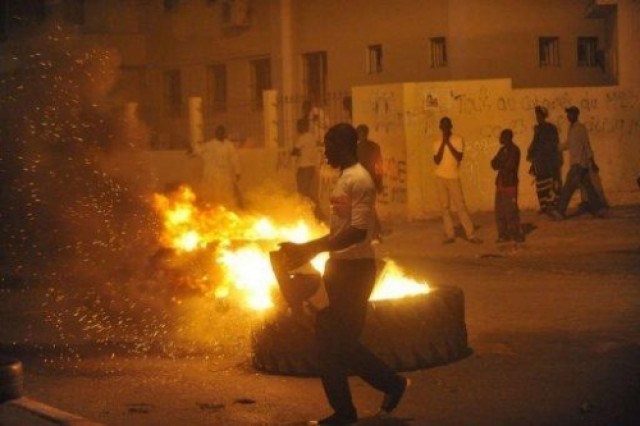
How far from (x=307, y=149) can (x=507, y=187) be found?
234 inches

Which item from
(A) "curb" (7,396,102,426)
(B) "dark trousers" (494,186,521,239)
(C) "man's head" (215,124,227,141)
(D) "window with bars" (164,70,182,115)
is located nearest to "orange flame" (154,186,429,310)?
(A) "curb" (7,396,102,426)

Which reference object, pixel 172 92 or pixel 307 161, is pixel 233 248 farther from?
pixel 172 92

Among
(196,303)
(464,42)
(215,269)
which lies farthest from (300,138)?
(215,269)

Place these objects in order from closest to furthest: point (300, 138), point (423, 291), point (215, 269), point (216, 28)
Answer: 1. point (423, 291)
2. point (215, 269)
3. point (300, 138)
4. point (216, 28)

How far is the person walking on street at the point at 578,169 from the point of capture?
18.7 m

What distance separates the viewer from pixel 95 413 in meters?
7.95

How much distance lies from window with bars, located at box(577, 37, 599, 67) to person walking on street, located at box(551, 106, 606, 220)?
11463 mm

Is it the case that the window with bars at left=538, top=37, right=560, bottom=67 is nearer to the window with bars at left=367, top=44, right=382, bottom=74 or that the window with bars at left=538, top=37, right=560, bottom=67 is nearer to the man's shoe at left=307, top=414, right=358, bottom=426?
the window with bars at left=367, top=44, right=382, bottom=74

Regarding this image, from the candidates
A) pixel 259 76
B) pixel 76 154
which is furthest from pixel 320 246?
pixel 259 76

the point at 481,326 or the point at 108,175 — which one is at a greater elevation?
the point at 108,175

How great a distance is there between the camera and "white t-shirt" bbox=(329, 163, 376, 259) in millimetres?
7211

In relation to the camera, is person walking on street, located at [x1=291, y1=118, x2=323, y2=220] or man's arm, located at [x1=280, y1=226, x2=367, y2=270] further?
person walking on street, located at [x1=291, y1=118, x2=323, y2=220]

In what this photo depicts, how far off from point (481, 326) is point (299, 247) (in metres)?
3.91

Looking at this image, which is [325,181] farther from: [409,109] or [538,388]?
[538,388]
